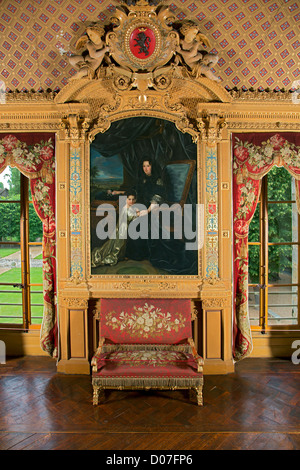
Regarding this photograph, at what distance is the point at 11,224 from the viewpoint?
5.29 m

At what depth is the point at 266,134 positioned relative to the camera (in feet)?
15.5

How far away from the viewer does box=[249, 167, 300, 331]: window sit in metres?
5.08

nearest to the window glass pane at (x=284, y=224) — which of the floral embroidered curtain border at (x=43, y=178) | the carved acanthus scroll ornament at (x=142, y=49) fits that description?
the carved acanthus scroll ornament at (x=142, y=49)

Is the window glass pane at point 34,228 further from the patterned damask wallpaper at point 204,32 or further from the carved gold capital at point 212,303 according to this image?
the carved gold capital at point 212,303

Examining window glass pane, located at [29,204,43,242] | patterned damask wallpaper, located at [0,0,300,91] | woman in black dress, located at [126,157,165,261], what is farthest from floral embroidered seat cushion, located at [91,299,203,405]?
patterned damask wallpaper, located at [0,0,300,91]

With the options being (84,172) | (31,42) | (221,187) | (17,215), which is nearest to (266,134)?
(221,187)

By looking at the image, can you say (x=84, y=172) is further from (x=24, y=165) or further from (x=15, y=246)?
(x=15, y=246)

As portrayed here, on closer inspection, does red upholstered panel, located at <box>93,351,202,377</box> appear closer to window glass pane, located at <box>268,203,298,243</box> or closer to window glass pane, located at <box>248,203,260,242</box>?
window glass pane, located at <box>248,203,260,242</box>

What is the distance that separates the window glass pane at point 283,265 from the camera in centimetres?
530

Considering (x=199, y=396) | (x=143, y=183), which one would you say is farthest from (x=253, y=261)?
(x=199, y=396)

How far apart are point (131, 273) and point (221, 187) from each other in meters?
1.71

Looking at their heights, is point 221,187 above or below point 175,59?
below

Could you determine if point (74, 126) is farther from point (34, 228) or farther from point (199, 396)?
point (199, 396)

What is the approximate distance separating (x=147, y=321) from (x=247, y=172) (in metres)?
2.43
